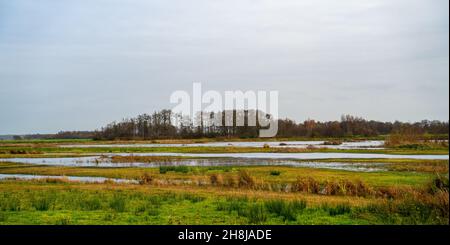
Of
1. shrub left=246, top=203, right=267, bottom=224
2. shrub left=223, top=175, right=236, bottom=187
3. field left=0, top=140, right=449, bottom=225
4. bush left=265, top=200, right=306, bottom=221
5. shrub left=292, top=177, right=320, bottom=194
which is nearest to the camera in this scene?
shrub left=246, top=203, right=267, bottom=224

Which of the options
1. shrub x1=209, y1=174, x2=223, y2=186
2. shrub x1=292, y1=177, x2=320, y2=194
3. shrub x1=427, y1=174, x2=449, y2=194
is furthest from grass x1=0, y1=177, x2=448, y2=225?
shrub x1=209, y1=174, x2=223, y2=186

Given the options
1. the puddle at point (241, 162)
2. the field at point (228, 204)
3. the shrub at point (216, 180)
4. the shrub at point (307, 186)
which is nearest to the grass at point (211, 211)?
the field at point (228, 204)

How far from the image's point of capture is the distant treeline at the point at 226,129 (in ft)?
188

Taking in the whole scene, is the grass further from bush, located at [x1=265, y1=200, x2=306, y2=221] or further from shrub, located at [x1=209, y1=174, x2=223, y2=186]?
shrub, located at [x1=209, y1=174, x2=223, y2=186]

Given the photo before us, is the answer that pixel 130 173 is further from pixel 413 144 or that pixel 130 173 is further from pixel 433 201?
pixel 413 144

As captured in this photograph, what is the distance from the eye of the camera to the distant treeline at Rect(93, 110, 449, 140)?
57.2 metres

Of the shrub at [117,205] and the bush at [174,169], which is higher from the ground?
the shrub at [117,205]

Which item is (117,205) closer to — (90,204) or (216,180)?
(90,204)

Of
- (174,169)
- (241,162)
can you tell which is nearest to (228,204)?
(174,169)

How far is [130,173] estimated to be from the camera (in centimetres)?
3039

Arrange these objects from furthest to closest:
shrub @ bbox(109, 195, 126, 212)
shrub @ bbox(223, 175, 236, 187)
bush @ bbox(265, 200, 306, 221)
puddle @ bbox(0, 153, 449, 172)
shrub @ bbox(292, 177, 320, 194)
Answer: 1. puddle @ bbox(0, 153, 449, 172)
2. shrub @ bbox(223, 175, 236, 187)
3. shrub @ bbox(292, 177, 320, 194)
4. shrub @ bbox(109, 195, 126, 212)
5. bush @ bbox(265, 200, 306, 221)

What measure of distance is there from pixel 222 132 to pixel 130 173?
35754 mm

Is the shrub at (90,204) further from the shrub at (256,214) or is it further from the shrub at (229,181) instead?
the shrub at (229,181)
